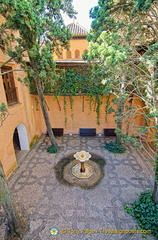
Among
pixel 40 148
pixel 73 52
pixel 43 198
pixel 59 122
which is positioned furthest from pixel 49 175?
pixel 73 52

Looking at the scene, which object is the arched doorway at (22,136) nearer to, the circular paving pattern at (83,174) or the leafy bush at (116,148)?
the circular paving pattern at (83,174)

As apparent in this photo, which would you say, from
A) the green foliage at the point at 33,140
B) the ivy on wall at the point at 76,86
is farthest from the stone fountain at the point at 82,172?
the ivy on wall at the point at 76,86

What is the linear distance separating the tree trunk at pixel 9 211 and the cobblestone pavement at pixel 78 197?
13.2 inches

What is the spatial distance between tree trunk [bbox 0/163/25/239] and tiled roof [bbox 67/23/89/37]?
44.8ft

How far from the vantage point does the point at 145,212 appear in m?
3.97

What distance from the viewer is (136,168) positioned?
6.43 m

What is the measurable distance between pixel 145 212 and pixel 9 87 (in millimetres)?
7953

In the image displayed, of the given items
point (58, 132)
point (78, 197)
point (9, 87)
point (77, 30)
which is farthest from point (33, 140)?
point (77, 30)

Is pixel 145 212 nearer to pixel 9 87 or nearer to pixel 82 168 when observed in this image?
pixel 82 168

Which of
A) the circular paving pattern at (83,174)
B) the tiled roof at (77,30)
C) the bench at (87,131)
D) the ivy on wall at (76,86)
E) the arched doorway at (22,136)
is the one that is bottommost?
the circular paving pattern at (83,174)

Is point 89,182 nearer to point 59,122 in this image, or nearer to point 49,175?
point 49,175

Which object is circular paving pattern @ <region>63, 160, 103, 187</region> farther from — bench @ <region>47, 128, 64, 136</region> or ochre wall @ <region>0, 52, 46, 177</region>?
bench @ <region>47, 128, 64, 136</region>

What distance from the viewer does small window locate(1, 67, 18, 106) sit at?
20.7 ft

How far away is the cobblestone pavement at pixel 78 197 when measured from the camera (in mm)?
3787
